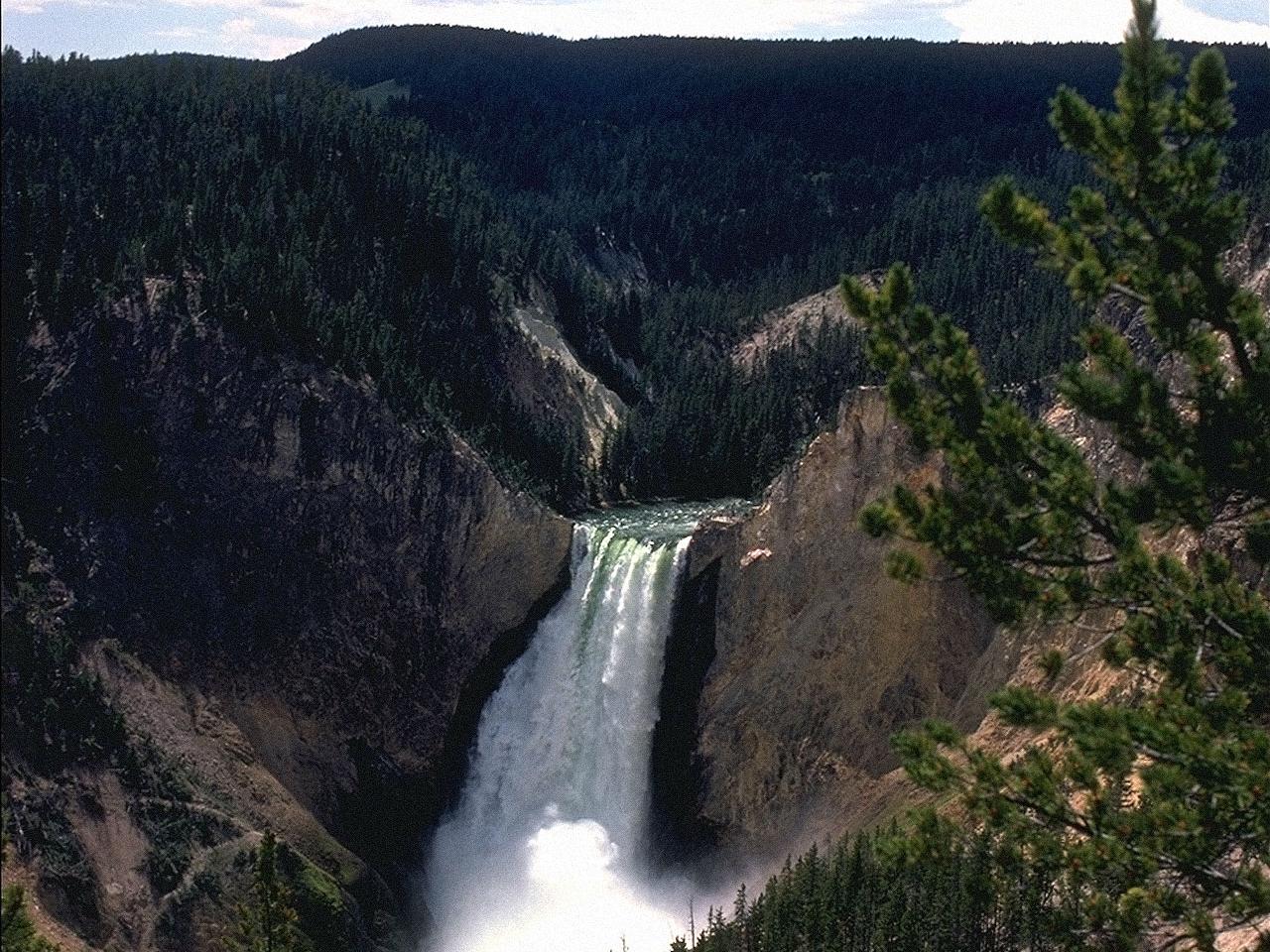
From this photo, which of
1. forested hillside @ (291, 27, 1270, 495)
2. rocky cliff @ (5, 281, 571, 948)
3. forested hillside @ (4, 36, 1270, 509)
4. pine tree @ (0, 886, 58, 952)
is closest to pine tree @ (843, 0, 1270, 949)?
pine tree @ (0, 886, 58, 952)

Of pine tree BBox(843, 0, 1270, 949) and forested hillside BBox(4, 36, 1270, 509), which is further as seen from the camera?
forested hillside BBox(4, 36, 1270, 509)

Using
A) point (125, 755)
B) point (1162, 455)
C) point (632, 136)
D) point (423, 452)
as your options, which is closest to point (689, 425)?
point (423, 452)

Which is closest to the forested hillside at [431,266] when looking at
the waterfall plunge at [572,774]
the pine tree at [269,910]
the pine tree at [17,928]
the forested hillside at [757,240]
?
the forested hillside at [757,240]

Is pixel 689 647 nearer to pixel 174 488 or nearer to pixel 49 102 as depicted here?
pixel 174 488

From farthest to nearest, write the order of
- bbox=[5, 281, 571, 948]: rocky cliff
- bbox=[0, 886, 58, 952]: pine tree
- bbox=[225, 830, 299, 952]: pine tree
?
bbox=[5, 281, 571, 948]: rocky cliff < bbox=[225, 830, 299, 952]: pine tree < bbox=[0, 886, 58, 952]: pine tree

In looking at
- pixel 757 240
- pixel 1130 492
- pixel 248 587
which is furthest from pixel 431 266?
pixel 1130 492

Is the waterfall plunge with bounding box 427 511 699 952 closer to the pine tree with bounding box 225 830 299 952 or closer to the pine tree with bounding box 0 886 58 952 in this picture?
the pine tree with bounding box 225 830 299 952

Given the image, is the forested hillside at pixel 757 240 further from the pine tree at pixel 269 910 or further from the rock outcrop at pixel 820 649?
the pine tree at pixel 269 910
